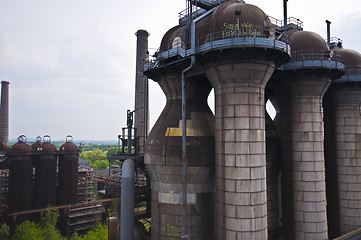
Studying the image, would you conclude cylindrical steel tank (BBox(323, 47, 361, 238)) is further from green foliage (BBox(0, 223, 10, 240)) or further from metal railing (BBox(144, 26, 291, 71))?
green foliage (BBox(0, 223, 10, 240))

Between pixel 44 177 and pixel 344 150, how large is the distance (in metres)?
46.5

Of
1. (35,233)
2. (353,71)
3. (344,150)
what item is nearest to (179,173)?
(344,150)

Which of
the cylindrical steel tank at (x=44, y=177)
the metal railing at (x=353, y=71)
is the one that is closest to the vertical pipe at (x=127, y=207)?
the metal railing at (x=353, y=71)

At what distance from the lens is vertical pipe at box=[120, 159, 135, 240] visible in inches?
904

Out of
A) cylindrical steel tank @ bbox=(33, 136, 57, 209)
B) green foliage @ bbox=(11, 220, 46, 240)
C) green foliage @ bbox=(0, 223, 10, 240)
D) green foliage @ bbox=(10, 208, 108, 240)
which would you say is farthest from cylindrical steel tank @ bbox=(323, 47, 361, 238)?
cylindrical steel tank @ bbox=(33, 136, 57, 209)

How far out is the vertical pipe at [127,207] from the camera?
23.0 meters

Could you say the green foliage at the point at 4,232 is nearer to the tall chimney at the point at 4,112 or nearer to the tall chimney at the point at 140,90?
the tall chimney at the point at 140,90

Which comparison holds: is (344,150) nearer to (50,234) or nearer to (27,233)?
(50,234)

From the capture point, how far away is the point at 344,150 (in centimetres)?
2770

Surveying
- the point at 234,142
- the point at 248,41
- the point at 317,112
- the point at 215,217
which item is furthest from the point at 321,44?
the point at 215,217

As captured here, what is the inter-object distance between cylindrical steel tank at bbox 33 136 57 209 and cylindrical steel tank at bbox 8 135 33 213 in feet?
4.67

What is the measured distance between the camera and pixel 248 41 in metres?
18.4

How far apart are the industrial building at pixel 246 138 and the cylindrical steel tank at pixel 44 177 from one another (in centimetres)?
2574

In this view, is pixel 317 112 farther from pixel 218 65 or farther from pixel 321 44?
pixel 218 65
